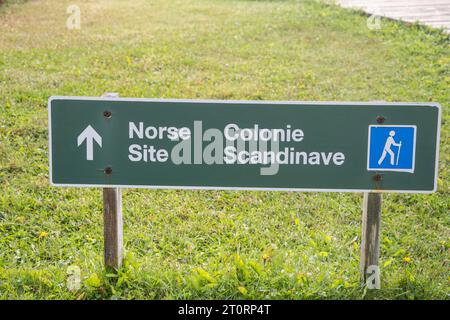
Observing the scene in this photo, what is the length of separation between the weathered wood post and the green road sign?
10 cm

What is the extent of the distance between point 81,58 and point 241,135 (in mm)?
5991

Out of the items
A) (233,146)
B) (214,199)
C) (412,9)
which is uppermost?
(412,9)

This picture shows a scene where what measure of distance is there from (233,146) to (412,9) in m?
9.59

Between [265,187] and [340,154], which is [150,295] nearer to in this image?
[265,187]

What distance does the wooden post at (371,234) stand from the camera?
304 centimetres

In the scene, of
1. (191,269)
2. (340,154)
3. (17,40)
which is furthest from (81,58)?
(340,154)

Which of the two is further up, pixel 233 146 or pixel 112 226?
pixel 233 146

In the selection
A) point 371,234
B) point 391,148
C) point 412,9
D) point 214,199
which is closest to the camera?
point 391,148

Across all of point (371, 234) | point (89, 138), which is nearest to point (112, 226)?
point (89, 138)

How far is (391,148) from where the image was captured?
292 cm

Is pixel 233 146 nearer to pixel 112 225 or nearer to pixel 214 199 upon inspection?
pixel 112 225

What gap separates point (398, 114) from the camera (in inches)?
114

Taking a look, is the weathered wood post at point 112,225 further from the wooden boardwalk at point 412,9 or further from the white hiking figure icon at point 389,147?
the wooden boardwalk at point 412,9
